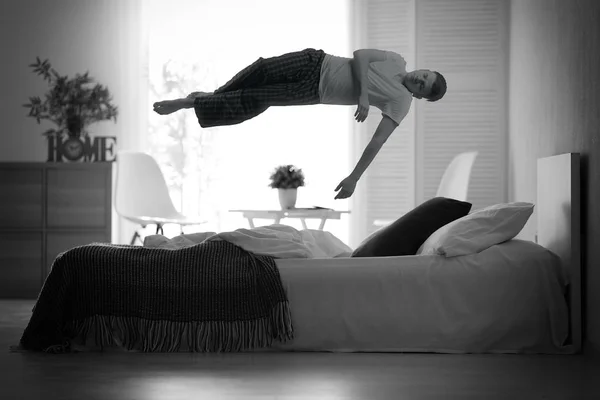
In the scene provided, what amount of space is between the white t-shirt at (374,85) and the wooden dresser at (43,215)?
2933mm

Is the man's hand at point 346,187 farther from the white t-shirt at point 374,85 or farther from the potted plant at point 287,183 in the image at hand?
the potted plant at point 287,183

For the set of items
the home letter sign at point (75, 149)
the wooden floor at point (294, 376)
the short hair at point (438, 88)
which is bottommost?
the wooden floor at point (294, 376)

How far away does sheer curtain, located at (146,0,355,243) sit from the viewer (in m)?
7.34

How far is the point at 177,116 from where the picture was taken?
7570mm

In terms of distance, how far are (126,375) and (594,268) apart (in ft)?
6.39

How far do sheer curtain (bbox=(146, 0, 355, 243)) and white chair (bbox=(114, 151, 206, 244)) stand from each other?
1006mm

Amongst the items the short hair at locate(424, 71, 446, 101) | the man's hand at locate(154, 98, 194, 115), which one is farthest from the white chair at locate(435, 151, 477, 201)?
the man's hand at locate(154, 98, 194, 115)

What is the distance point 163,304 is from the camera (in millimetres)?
3537

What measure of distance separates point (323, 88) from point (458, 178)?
2824 millimetres

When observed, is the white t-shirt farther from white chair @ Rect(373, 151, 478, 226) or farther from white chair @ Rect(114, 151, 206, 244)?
white chair @ Rect(114, 151, 206, 244)

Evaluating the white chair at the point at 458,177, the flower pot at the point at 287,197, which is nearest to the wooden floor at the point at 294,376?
the flower pot at the point at 287,197

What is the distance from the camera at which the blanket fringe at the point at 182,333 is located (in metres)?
3.50

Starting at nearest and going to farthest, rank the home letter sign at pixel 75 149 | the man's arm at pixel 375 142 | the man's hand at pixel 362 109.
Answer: the man's hand at pixel 362 109 → the man's arm at pixel 375 142 → the home letter sign at pixel 75 149

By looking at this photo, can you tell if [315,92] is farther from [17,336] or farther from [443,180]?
[443,180]
